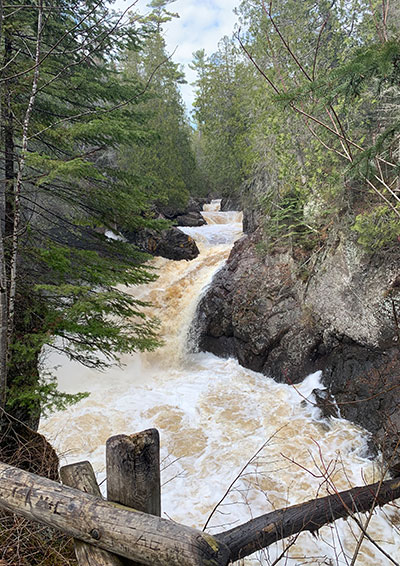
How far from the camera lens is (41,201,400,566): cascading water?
4.35m

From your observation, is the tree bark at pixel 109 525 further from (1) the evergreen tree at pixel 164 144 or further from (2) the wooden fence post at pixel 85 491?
(1) the evergreen tree at pixel 164 144

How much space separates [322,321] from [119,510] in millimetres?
6764

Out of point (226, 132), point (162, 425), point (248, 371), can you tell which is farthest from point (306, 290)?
point (226, 132)

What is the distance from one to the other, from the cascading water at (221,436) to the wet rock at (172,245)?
343 centimetres

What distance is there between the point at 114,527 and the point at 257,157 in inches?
443

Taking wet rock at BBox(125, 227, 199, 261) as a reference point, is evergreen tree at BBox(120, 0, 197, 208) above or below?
above

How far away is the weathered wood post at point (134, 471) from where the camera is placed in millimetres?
1924

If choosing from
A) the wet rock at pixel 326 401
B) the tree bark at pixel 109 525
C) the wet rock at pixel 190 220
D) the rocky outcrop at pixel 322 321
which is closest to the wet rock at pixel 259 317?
the rocky outcrop at pixel 322 321

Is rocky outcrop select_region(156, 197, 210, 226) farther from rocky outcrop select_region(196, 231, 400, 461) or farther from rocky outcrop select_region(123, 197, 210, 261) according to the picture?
rocky outcrop select_region(196, 231, 400, 461)

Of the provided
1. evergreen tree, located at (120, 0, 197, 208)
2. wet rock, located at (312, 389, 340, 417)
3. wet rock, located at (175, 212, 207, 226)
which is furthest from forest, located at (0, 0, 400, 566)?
wet rock, located at (175, 212, 207, 226)

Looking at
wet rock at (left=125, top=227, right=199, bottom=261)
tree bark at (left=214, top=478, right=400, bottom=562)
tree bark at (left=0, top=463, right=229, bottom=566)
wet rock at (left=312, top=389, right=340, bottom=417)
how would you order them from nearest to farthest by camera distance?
tree bark at (left=0, top=463, right=229, bottom=566) < tree bark at (left=214, top=478, right=400, bottom=562) < wet rock at (left=312, top=389, right=340, bottom=417) < wet rock at (left=125, top=227, right=199, bottom=261)

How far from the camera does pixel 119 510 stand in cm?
175

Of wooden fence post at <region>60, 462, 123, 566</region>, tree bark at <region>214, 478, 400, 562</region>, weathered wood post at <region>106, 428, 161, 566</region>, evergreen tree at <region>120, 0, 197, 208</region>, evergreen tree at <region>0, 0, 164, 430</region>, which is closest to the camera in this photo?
wooden fence post at <region>60, 462, 123, 566</region>

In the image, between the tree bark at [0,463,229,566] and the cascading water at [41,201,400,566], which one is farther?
the cascading water at [41,201,400,566]
